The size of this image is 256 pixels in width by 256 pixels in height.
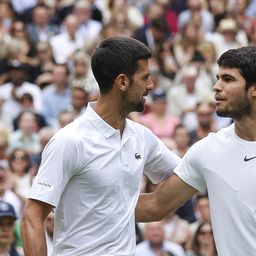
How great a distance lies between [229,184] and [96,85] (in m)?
8.35

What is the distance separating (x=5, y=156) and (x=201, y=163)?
6704 millimetres

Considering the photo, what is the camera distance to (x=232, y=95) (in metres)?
6.11

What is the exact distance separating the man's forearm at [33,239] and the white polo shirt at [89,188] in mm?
139

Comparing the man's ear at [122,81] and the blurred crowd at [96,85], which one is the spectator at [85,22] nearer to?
the blurred crowd at [96,85]

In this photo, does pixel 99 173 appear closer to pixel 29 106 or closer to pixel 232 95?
pixel 232 95

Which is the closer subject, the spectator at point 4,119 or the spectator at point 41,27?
the spectator at point 4,119

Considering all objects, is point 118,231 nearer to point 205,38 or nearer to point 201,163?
point 201,163

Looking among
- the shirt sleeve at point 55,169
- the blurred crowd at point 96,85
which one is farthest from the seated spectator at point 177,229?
the shirt sleeve at point 55,169

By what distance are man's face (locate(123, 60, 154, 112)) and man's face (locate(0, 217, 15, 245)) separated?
256 cm

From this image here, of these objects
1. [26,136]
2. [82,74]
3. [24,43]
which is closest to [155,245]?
[26,136]

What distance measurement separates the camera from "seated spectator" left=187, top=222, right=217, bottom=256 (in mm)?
10328

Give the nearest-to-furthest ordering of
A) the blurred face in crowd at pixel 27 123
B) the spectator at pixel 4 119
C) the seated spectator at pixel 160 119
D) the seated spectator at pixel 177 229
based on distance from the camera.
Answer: the seated spectator at pixel 177 229
the blurred face in crowd at pixel 27 123
the spectator at pixel 4 119
the seated spectator at pixel 160 119

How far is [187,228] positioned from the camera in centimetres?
1125

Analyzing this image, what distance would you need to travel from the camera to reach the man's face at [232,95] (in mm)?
6098
